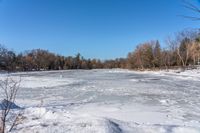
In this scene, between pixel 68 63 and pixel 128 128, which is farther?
pixel 68 63

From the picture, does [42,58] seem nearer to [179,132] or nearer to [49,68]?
[49,68]

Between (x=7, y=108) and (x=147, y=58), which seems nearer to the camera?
(x=7, y=108)

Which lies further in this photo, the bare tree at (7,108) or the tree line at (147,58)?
the tree line at (147,58)

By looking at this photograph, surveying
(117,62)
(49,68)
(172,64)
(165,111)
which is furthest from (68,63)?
(165,111)

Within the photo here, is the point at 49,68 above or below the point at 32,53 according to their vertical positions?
below

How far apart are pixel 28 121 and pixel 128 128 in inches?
78.8

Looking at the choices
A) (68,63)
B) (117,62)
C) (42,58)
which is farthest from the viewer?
(117,62)

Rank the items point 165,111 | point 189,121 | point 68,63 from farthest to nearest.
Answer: point 68,63, point 165,111, point 189,121

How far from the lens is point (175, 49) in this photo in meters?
53.0

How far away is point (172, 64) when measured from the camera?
6031 cm

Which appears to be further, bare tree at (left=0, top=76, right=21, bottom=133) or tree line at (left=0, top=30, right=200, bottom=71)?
tree line at (left=0, top=30, right=200, bottom=71)

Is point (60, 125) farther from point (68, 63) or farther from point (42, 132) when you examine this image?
point (68, 63)

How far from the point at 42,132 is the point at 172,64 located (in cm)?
6032

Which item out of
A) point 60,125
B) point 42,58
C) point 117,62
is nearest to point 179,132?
point 60,125
